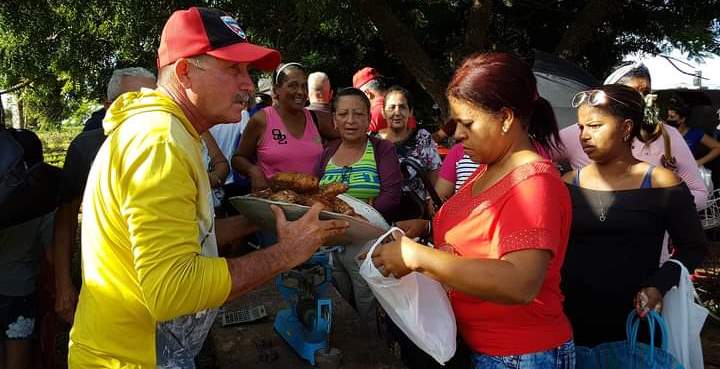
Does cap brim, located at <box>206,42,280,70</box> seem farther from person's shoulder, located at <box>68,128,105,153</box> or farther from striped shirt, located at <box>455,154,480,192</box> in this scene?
striped shirt, located at <box>455,154,480,192</box>

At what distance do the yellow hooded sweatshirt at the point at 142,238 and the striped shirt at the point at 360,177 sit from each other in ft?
5.78

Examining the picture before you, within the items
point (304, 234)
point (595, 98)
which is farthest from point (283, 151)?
point (304, 234)

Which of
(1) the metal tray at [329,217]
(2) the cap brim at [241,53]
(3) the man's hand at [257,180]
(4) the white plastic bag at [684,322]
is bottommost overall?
(3) the man's hand at [257,180]

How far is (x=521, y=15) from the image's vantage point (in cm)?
749

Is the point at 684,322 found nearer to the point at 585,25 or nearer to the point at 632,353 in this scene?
the point at 632,353

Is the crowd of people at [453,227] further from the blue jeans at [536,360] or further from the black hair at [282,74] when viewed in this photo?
the black hair at [282,74]

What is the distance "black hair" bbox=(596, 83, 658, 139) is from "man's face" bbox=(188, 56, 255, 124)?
163 centimetres

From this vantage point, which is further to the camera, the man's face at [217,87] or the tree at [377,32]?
the tree at [377,32]

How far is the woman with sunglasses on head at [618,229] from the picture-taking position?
7.36ft

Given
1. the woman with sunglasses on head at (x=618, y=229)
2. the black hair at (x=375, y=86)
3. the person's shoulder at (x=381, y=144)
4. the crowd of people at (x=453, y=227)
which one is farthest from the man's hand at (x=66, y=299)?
the black hair at (x=375, y=86)

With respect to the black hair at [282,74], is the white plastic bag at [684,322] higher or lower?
lower

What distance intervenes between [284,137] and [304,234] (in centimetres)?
232

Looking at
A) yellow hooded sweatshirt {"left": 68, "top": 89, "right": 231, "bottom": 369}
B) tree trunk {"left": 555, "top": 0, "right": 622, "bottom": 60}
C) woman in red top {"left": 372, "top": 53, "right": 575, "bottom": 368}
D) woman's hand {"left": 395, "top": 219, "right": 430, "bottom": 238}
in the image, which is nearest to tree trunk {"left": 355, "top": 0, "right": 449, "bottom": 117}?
tree trunk {"left": 555, "top": 0, "right": 622, "bottom": 60}

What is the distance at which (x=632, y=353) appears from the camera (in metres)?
1.99
